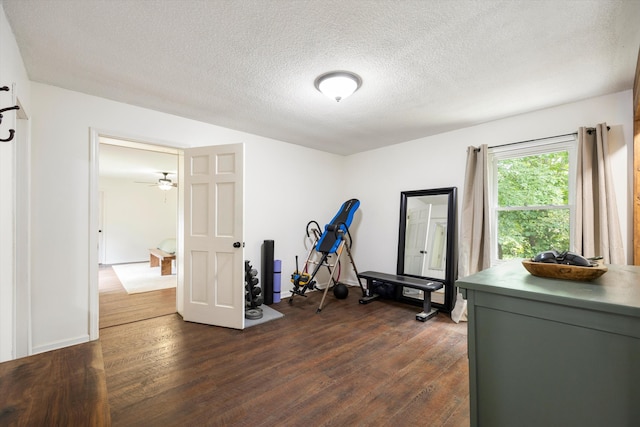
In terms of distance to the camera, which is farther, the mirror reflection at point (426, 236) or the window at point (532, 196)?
the mirror reflection at point (426, 236)

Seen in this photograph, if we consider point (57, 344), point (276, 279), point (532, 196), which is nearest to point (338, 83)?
point (532, 196)

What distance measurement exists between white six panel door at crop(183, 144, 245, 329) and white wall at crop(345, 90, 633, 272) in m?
2.48

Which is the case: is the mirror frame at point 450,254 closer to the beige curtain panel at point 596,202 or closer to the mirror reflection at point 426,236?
the mirror reflection at point 426,236

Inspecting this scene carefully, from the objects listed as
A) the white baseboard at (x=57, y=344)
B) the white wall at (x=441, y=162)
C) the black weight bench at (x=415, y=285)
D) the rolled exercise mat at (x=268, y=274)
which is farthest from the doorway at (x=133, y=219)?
the white wall at (x=441, y=162)

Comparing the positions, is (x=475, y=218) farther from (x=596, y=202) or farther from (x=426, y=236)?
(x=596, y=202)

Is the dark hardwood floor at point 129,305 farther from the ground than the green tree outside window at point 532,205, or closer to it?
closer to it

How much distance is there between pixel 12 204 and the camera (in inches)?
79.1

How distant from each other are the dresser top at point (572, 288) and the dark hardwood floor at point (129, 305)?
378 cm

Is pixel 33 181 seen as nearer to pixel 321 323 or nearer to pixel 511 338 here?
pixel 321 323

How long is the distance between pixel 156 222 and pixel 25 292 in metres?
6.59

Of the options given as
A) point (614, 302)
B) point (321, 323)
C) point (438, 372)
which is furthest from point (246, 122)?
point (614, 302)

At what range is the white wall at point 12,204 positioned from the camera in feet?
5.65

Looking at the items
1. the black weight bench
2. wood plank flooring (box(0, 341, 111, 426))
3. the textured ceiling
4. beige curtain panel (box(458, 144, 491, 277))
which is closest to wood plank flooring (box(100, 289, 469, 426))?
the black weight bench

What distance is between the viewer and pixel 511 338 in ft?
3.36
